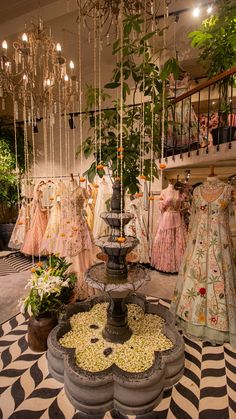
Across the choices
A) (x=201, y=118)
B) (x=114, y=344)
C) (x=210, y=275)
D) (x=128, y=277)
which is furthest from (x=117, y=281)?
(x=201, y=118)

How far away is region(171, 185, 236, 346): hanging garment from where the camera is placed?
7.41 feet

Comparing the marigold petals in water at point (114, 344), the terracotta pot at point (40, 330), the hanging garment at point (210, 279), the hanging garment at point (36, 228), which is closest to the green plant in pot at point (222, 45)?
the hanging garment at point (210, 279)

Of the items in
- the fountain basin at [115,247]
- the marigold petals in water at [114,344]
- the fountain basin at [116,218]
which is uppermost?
the fountain basin at [116,218]

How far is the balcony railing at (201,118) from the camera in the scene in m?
2.51

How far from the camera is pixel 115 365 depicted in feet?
5.54

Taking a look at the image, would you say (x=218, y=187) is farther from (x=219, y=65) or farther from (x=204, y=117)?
(x=204, y=117)

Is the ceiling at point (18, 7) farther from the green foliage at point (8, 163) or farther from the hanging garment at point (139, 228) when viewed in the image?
the hanging garment at point (139, 228)

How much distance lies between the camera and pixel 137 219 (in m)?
4.27

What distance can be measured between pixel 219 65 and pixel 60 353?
3.35 metres

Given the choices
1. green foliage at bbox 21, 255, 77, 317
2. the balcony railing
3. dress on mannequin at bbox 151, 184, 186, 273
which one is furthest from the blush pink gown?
green foliage at bbox 21, 255, 77, 317

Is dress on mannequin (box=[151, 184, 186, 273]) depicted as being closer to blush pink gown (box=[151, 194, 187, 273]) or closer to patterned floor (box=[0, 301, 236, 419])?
blush pink gown (box=[151, 194, 187, 273])

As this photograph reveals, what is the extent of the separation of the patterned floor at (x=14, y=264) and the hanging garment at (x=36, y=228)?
0.23 m

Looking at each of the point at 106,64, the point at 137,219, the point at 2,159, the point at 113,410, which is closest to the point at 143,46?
the point at 113,410

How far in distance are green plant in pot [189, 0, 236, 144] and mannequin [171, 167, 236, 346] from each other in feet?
2.12
